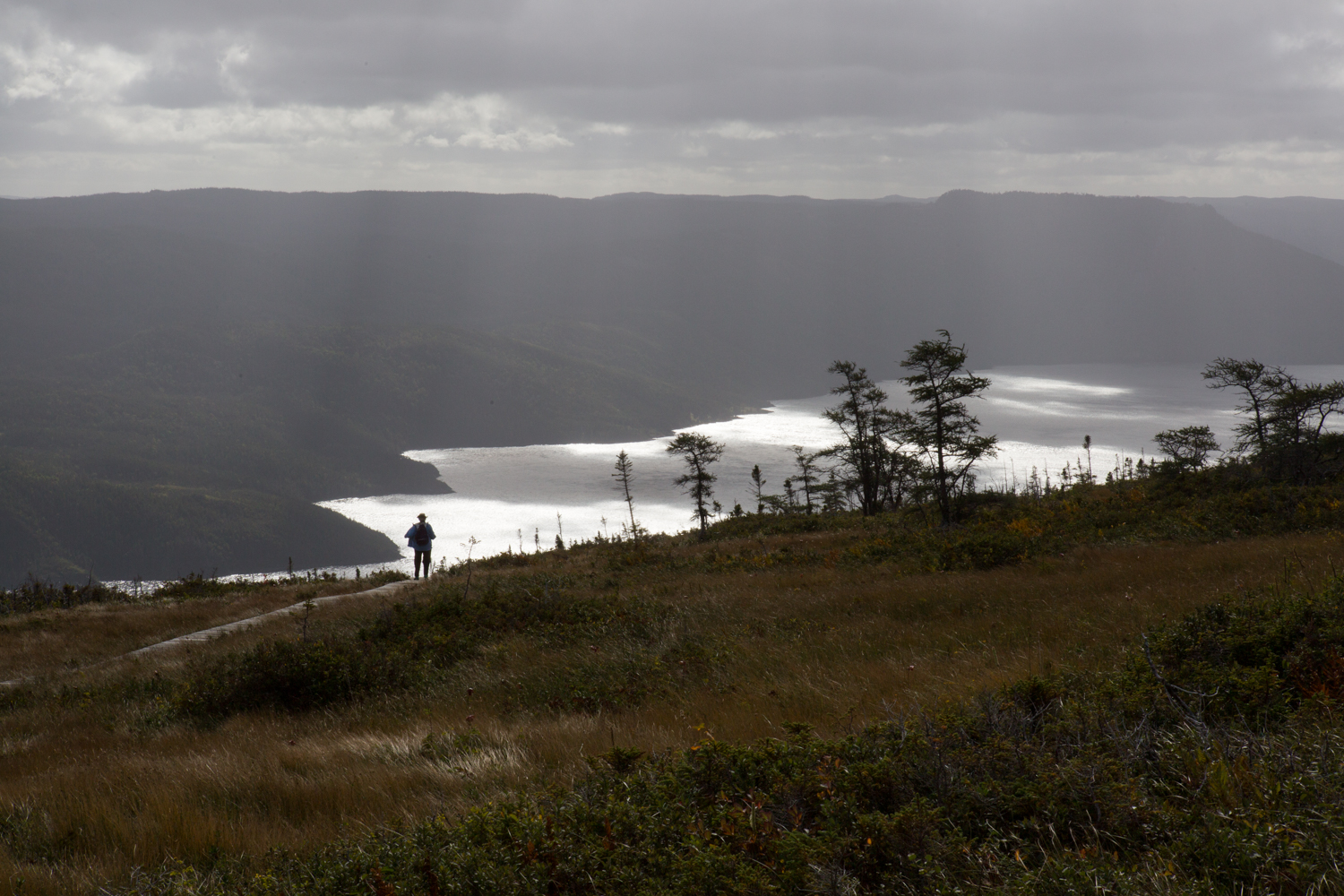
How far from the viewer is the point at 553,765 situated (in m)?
4.58

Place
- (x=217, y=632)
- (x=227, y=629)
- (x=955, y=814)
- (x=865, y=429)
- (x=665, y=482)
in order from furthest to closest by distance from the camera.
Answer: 1. (x=665, y=482)
2. (x=865, y=429)
3. (x=227, y=629)
4. (x=217, y=632)
5. (x=955, y=814)

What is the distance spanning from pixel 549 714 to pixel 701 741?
88.7 inches

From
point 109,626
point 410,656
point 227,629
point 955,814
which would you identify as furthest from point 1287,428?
point 109,626

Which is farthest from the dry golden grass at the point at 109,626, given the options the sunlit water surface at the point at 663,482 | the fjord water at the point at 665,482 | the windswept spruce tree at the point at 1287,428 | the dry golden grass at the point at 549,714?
the fjord water at the point at 665,482

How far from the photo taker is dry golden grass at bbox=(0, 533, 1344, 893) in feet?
13.7

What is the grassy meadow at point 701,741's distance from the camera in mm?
2803

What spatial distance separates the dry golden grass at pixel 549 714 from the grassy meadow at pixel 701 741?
34mm

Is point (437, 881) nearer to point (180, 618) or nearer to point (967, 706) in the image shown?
point (967, 706)

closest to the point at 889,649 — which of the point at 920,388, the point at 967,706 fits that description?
the point at 967,706

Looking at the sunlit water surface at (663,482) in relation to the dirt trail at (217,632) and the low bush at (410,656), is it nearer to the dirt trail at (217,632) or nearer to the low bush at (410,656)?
the dirt trail at (217,632)

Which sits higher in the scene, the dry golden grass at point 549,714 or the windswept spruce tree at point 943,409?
the windswept spruce tree at point 943,409

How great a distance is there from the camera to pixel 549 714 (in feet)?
21.1

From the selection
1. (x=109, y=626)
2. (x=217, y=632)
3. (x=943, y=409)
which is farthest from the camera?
(x=943, y=409)

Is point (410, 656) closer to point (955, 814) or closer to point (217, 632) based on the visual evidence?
point (955, 814)
